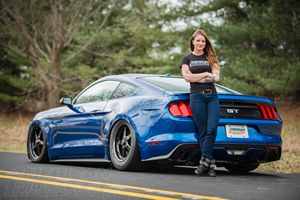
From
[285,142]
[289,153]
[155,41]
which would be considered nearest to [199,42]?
[289,153]

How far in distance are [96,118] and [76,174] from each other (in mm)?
1341

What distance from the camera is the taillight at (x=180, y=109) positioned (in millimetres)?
8180

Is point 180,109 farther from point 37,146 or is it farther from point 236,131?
point 37,146

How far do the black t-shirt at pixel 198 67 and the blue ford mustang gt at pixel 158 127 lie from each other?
0.60 feet

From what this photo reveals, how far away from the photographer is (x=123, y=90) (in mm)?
9273

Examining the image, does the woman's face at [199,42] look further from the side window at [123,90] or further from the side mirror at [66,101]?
the side mirror at [66,101]

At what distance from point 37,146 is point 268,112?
3941mm

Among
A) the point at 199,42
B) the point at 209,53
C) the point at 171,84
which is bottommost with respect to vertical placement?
the point at 171,84

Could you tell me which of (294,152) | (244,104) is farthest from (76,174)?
(294,152)

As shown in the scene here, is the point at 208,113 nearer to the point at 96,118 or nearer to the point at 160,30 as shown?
the point at 96,118

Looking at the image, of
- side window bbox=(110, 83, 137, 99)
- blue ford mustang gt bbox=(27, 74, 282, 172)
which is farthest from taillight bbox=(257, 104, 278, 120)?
side window bbox=(110, 83, 137, 99)

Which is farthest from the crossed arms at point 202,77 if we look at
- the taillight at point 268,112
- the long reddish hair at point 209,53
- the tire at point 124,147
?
the tire at point 124,147

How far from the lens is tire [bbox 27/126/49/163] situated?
413 inches

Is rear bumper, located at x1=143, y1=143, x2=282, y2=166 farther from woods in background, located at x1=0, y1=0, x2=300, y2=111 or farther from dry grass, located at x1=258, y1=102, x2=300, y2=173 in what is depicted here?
woods in background, located at x1=0, y1=0, x2=300, y2=111
